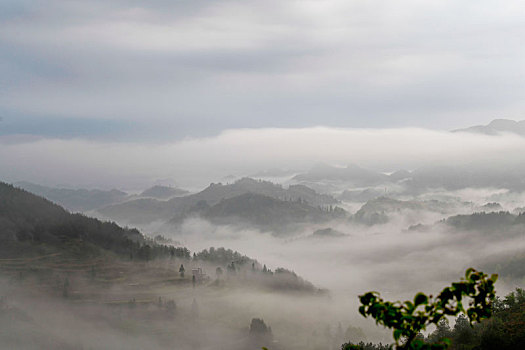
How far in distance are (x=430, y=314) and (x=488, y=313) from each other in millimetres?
2015

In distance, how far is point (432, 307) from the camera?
16.0m

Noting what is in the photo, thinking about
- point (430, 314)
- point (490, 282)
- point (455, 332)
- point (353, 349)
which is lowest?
point (455, 332)

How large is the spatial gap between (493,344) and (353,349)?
107m

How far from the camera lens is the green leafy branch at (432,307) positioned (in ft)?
51.3

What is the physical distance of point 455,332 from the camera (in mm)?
133750

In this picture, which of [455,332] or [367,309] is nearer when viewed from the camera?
[367,309]

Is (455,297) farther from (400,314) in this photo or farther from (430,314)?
(400,314)

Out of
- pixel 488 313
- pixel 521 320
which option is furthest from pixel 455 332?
pixel 488 313

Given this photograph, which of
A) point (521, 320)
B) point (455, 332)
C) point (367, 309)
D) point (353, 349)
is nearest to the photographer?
point (367, 309)

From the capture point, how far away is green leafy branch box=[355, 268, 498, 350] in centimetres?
1565

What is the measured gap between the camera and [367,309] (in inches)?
619

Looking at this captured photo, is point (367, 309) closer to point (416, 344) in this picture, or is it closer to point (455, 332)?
point (416, 344)

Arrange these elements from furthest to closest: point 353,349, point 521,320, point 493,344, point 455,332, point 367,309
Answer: point 455,332, point 521,320, point 493,344, point 353,349, point 367,309

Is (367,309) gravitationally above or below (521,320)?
above
